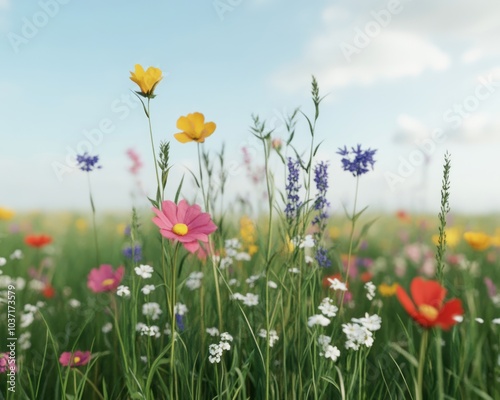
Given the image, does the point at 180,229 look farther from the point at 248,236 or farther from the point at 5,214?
the point at 5,214

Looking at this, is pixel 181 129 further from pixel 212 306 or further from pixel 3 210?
pixel 3 210

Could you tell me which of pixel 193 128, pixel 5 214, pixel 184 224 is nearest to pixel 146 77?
pixel 193 128

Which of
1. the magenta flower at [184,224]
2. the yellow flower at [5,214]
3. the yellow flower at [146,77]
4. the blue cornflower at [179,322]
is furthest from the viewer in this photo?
the yellow flower at [5,214]

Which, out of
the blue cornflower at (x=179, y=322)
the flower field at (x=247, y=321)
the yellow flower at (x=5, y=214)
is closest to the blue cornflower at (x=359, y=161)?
the flower field at (x=247, y=321)

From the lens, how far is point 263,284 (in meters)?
2.34

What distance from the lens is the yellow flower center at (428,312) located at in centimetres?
120

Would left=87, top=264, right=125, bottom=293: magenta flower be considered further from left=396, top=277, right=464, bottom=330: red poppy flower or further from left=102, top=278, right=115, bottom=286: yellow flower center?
left=396, top=277, right=464, bottom=330: red poppy flower

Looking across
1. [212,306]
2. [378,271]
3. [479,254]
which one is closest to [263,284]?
[212,306]

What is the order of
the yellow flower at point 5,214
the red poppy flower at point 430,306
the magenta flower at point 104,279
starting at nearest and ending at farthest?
1. the red poppy flower at point 430,306
2. the magenta flower at point 104,279
3. the yellow flower at point 5,214

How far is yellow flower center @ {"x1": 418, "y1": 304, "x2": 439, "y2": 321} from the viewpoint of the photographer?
120 centimetres

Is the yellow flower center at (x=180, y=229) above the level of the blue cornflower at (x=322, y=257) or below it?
above

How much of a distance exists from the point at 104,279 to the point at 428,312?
5.97 feet

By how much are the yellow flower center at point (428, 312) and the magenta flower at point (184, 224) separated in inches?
28.0

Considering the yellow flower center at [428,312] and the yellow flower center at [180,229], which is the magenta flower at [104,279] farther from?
the yellow flower center at [428,312]
